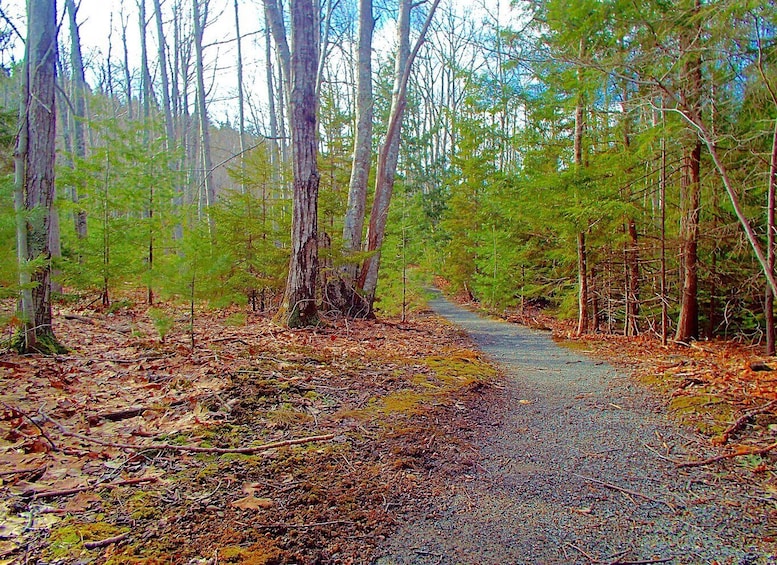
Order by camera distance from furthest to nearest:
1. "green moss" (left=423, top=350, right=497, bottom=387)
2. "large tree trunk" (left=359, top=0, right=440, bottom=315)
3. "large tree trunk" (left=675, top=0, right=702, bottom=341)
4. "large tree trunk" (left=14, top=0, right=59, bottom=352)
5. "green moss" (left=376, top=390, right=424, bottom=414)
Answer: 1. "large tree trunk" (left=359, top=0, right=440, bottom=315)
2. "large tree trunk" (left=675, top=0, right=702, bottom=341)
3. "green moss" (left=423, top=350, right=497, bottom=387)
4. "large tree trunk" (left=14, top=0, right=59, bottom=352)
5. "green moss" (left=376, top=390, right=424, bottom=414)

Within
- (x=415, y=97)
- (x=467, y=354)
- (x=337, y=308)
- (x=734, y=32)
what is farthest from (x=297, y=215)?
(x=415, y=97)

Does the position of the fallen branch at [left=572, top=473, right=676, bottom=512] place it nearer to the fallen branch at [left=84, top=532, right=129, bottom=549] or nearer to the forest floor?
the forest floor

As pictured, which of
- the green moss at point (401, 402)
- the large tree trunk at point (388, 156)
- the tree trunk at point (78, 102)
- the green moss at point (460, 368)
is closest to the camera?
the green moss at point (401, 402)

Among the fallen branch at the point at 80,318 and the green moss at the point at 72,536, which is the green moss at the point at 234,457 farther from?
the fallen branch at the point at 80,318

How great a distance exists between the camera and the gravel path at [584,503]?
2.21 meters

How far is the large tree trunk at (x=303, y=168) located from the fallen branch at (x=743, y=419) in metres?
5.47

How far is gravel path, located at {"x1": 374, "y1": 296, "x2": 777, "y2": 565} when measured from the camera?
7.25 feet

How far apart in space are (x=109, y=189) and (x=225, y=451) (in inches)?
329

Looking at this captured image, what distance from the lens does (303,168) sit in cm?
732

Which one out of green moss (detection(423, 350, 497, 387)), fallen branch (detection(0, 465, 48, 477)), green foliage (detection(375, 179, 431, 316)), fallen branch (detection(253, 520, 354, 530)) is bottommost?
green moss (detection(423, 350, 497, 387))

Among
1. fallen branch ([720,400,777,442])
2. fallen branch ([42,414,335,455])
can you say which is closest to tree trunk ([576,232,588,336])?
fallen branch ([720,400,777,442])

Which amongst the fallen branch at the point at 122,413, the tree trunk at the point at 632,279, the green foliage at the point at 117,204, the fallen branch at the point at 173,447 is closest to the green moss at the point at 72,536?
the fallen branch at the point at 173,447

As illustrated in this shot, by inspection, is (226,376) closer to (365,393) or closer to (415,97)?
(365,393)

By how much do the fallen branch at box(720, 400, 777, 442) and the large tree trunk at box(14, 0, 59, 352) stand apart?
6492mm
